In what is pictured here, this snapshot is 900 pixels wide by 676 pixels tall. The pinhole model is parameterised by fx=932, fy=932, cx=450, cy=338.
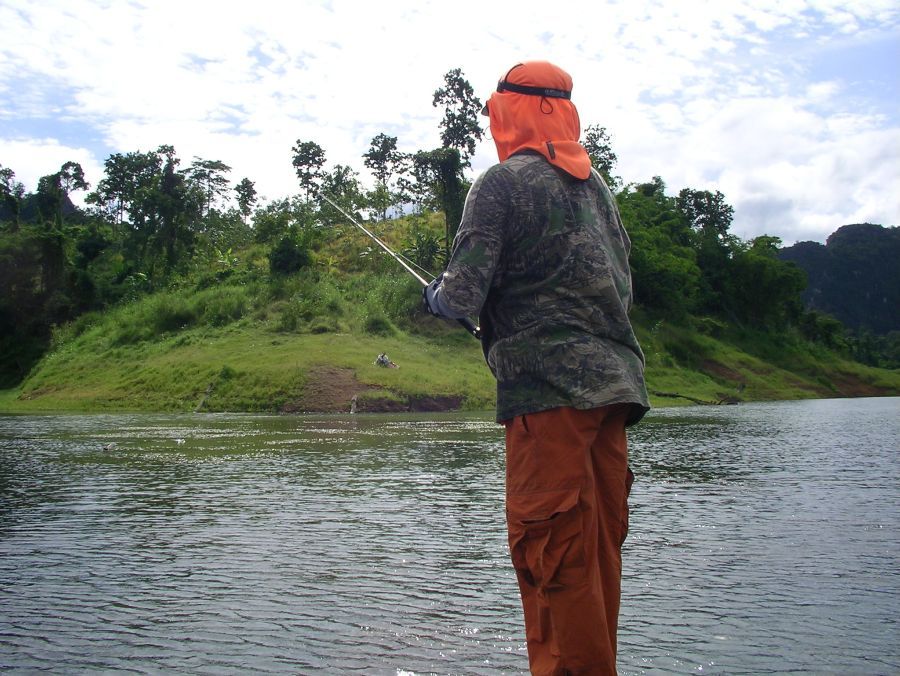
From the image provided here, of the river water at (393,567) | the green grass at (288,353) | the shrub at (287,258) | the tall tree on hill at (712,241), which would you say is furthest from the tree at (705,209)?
the river water at (393,567)

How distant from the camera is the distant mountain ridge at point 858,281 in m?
154

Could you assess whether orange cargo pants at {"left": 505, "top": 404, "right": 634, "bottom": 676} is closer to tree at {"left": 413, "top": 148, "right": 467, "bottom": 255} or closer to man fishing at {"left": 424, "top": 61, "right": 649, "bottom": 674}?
man fishing at {"left": 424, "top": 61, "right": 649, "bottom": 674}

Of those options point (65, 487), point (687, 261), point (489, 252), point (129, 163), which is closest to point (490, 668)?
point (489, 252)

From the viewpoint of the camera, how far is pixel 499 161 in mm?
3588

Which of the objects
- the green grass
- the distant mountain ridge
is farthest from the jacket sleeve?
the distant mountain ridge

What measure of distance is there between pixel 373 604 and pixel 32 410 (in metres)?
30.5

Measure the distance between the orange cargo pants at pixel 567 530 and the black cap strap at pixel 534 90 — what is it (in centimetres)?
123

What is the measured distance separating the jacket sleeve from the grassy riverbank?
26378 millimetres

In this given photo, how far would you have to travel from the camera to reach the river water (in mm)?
4562

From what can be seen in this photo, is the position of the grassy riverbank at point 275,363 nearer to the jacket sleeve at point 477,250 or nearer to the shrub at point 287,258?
the shrub at point 287,258

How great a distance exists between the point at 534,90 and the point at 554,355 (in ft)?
3.44

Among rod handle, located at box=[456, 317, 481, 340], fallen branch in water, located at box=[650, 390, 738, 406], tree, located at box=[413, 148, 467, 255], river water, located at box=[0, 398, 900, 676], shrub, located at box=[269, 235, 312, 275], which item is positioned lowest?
river water, located at box=[0, 398, 900, 676]

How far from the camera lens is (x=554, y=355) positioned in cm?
328

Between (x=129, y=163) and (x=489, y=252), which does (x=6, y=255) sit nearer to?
(x=129, y=163)
